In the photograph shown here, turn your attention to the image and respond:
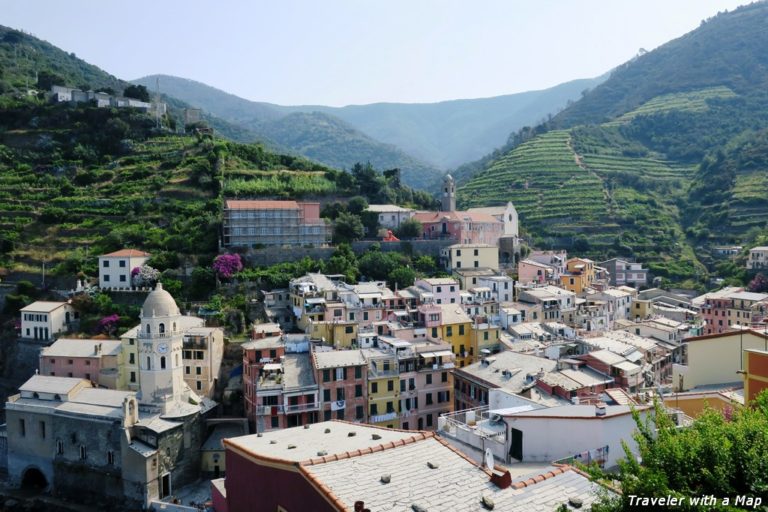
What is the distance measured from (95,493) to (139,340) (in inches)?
343

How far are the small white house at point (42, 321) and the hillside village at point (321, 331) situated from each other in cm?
18

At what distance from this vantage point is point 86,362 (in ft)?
133

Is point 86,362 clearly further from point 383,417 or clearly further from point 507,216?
point 507,216

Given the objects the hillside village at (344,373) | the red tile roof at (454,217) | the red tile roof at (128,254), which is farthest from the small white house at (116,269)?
the red tile roof at (454,217)

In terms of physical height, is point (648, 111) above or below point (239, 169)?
above

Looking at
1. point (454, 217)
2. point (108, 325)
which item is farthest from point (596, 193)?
point (108, 325)

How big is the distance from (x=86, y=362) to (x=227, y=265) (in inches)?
517

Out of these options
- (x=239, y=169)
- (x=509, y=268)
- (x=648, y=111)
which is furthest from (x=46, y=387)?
(x=648, y=111)

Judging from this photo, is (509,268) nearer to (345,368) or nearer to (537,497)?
(345,368)

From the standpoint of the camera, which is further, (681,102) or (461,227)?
(681,102)

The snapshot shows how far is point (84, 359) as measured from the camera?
133ft

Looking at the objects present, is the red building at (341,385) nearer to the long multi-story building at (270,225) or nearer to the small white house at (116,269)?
the small white house at (116,269)

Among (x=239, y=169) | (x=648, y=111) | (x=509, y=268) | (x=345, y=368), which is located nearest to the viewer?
(x=345, y=368)

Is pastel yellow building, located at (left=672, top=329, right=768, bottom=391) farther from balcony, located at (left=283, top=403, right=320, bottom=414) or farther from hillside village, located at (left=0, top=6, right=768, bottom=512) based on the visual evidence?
balcony, located at (left=283, top=403, right=320, bottom=414)
